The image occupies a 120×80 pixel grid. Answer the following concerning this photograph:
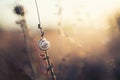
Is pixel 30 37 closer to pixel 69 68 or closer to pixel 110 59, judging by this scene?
pixel 69 68

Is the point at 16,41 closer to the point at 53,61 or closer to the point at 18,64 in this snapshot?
A: the point at 18,64

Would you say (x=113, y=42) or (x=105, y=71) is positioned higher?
(x=113, y=42)

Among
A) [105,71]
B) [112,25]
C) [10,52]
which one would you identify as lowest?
[105,71]

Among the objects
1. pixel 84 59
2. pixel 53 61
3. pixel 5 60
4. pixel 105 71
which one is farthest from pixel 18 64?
pixel 105 71

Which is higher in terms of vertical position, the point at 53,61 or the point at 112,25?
the point at 112,25

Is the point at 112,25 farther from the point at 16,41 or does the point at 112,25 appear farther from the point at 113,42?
the point at 16,41

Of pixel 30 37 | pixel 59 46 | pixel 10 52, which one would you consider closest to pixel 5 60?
pixel 10 52

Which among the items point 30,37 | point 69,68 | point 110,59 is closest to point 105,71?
point 110,59
